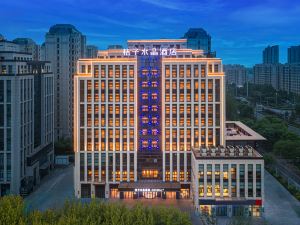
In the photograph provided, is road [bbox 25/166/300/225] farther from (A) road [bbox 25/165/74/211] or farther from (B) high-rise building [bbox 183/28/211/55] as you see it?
(B) high-rise building [bbox 183/28/211/55]

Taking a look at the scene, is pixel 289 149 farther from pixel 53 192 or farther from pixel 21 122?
pixel 21 122

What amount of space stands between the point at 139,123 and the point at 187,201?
44.7 feet

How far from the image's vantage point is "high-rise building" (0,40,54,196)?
6538cm

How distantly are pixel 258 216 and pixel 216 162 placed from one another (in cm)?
859

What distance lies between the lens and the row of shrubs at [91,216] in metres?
40.6

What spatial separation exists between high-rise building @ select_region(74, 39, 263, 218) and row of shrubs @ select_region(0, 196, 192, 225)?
22.5 meters

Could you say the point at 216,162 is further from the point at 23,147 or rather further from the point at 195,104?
the point at 23,147

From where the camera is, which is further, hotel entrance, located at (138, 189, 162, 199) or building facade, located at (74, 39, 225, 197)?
building facade, located at (74, 39, 225, 197)

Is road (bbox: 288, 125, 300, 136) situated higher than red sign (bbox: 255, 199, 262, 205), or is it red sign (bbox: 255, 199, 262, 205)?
road (bbox: 288, 125, 300, 136)

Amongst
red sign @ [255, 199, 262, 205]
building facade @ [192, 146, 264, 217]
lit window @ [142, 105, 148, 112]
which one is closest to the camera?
red sign @ [255, 199, 262, 205]

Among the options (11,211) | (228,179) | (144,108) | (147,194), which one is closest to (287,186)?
(228,179)

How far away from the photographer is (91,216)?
1671 inches

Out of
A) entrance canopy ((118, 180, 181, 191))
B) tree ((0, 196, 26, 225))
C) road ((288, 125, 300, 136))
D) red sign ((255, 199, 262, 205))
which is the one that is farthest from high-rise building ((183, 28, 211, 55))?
tree ((0, 196, 26, 225))

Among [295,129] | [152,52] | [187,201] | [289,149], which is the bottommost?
[187,201]
